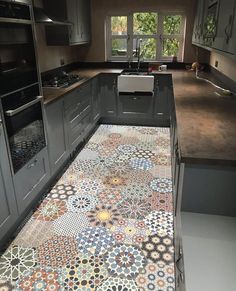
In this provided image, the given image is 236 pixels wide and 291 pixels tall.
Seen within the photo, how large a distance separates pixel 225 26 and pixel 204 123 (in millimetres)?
722

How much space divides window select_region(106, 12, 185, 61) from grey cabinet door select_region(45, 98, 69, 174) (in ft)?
8.13

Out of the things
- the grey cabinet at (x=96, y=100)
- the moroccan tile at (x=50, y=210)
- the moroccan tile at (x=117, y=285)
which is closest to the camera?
the moroccan tile at (x=117, y=285)

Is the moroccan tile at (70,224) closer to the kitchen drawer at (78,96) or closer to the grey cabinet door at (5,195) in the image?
the grey cabinet door at (5,195)

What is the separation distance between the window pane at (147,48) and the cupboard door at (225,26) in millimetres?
2658

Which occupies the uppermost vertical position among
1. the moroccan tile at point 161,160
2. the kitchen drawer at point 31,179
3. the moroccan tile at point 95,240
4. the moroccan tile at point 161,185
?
the kitchen drawer at point 31,179

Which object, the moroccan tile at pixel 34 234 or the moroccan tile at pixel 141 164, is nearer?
the moroccan tile at pixel 34 234

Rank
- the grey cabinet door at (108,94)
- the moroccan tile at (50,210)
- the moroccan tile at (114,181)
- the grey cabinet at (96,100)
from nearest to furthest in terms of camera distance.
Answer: the moroccan tile at (50,210), the moroccan tile at (114,181), the grey cabinet at (96,100), the grey cabinet door at (108,94)

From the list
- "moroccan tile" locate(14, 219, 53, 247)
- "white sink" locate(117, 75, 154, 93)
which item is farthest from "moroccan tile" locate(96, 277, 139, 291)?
"white sink" locate(117, 75, 154, 93)

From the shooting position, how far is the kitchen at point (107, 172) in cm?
126

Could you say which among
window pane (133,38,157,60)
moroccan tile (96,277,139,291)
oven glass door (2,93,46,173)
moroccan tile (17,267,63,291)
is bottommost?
moroccan tile (96,277,139,291)

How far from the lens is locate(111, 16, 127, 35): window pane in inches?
178

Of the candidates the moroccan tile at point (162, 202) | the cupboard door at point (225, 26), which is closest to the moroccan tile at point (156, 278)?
the moroccan tile at point (162, 202)

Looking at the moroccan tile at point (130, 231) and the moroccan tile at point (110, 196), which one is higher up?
the moroccan tile at point (110, 196)

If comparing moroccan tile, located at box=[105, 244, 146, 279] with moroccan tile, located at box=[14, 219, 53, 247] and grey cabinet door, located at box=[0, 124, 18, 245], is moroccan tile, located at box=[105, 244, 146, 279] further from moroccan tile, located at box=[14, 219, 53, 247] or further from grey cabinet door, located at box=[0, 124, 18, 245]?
grey cabinet door, located at box=[0, 124, 18, 245]
